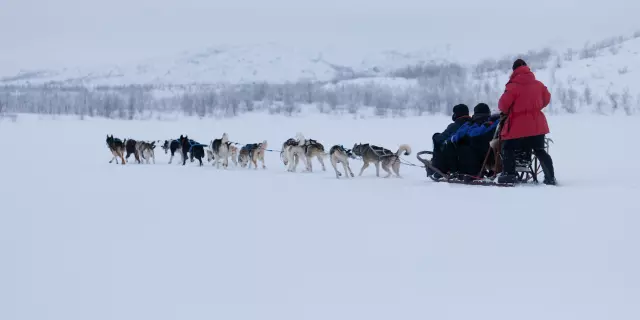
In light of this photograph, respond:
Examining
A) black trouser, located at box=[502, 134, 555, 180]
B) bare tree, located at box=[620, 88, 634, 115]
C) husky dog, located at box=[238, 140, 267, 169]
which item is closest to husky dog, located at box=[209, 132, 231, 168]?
husky dog, located at box=[238, 140, 267, 169]

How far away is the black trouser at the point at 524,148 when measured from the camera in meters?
5.82

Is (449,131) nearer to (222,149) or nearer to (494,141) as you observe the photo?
(494,141)

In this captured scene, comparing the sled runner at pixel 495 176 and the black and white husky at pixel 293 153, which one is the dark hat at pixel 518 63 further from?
the black and white husky at pixel 293 153

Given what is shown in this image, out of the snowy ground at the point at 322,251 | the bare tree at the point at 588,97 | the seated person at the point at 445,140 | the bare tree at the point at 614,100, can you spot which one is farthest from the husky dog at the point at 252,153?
the bare tree at the point at 588,97

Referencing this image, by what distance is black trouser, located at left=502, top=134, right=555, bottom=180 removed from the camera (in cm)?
582

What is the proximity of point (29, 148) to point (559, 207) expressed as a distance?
13466mm

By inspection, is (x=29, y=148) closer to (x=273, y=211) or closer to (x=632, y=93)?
(x=273, y=211)

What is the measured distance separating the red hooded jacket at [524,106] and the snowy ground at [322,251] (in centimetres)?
63

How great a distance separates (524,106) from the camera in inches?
227

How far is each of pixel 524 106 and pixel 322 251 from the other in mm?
3425

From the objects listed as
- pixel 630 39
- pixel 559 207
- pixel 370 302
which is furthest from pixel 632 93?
pixel 370 302

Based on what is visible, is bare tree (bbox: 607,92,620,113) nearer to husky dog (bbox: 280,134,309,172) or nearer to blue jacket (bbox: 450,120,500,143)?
husky dog (bbox: 280,134,309,172)

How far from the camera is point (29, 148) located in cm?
1448

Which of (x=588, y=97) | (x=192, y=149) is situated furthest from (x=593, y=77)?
(x=192, y=149)
